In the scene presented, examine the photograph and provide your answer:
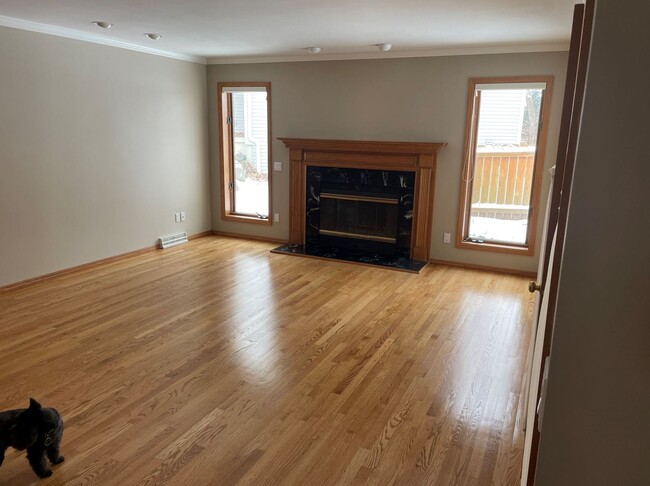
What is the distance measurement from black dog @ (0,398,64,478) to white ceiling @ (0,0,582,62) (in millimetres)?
2742

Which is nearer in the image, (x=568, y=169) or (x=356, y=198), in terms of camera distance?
(x=568, y=169)

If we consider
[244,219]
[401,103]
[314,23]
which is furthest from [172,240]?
A: [314,23]

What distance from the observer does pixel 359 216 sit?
593 centimetres

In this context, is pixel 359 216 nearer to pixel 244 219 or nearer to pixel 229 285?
pixel 244 219

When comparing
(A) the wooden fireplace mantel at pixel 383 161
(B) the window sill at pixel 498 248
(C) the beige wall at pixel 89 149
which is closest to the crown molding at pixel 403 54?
(C) the beige wall at pixel 89 149

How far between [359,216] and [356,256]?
0.53 m

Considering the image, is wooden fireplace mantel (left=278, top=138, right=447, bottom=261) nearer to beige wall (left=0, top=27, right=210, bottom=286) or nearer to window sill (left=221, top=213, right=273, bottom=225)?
window sill (left=221, top=213, right=273, bottom=225)

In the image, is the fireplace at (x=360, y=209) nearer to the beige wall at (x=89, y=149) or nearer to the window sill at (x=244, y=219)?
the window sill at (x=244, y=219)

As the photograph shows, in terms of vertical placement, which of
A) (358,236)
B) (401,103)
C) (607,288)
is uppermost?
(401,103)

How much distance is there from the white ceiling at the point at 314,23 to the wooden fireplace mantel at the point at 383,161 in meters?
1.03

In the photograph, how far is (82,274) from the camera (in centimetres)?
496

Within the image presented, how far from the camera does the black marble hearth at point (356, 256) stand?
5398mm

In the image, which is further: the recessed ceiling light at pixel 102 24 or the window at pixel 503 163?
the window at pixel 503 163

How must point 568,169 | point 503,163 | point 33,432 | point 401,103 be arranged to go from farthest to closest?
1. point 401,103
2. point 503,163
3. point 33,432
4. point 568,169
